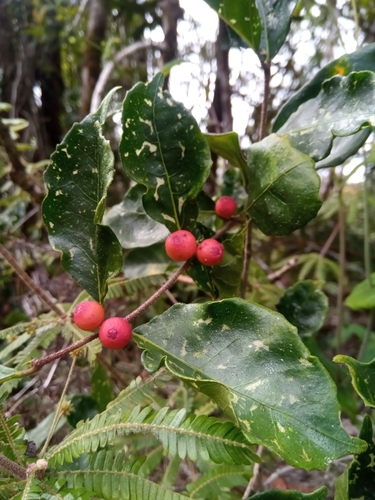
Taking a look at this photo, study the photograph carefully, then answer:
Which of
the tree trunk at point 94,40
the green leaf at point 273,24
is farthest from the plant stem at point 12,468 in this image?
the tree trunk at point 94,40

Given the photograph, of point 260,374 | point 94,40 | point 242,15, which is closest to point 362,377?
point 260,374

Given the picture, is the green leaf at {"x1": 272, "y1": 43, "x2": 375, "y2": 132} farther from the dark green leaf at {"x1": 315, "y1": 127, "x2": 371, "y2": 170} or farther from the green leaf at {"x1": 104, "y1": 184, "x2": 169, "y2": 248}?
the green leaf at {"x1": 104, "y1": 184, "x2": 169, "y2": 248}

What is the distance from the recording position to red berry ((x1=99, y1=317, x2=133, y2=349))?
41 cm

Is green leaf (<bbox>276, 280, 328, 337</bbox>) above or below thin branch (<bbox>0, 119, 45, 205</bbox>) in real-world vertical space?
below

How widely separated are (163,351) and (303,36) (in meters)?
1.96

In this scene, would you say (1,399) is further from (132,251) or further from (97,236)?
(132,251)

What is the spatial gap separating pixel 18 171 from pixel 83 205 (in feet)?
2.61

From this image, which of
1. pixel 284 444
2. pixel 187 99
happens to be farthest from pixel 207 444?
pixel 187 99

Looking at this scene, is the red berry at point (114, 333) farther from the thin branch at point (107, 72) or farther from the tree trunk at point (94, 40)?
the tree trunk at point (94, 40)

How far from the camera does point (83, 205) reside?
45cm

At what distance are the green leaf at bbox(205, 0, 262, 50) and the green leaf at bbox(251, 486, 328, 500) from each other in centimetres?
55

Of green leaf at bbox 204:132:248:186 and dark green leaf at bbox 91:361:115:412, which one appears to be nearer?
green leaf at bbox 204:132:248:186

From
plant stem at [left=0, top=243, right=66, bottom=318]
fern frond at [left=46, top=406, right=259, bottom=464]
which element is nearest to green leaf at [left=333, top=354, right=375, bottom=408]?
fern frond at [left=46, top=406, right=259, bottom=464]

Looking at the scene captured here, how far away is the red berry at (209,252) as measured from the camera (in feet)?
1.54
